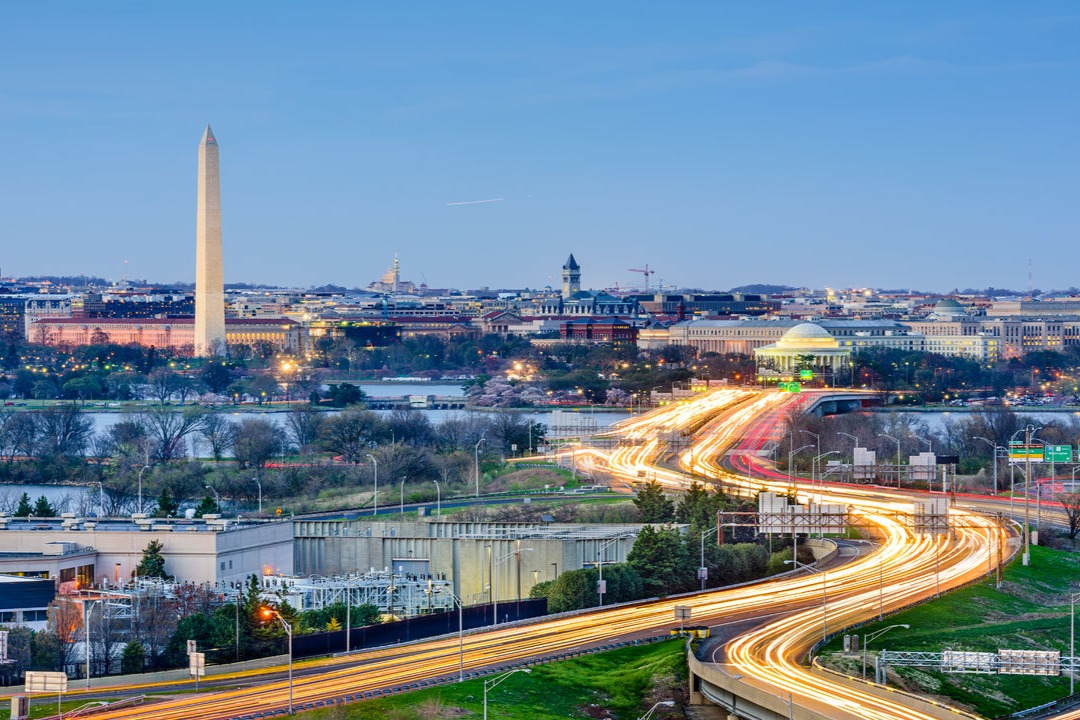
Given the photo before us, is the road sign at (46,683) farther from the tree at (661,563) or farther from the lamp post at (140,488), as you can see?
the lamp post at (140,488)

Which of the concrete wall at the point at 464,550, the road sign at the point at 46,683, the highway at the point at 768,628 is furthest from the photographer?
the concrete wall at the point at 464,550

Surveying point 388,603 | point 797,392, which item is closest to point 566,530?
point 388,603

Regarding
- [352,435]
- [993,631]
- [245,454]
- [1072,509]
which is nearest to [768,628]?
[993,631]

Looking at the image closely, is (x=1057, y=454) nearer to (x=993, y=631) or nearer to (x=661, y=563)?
(x=661, y=563)

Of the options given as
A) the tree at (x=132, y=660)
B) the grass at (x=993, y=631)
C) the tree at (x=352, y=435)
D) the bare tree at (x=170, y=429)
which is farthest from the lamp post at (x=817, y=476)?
the bare tree at (x=170, y=429)

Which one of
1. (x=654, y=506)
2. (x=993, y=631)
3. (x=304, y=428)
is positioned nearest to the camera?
(x=993, y=631)

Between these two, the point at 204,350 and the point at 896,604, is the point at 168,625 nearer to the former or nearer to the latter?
the point at 896,604

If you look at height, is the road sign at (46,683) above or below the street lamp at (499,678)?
above
